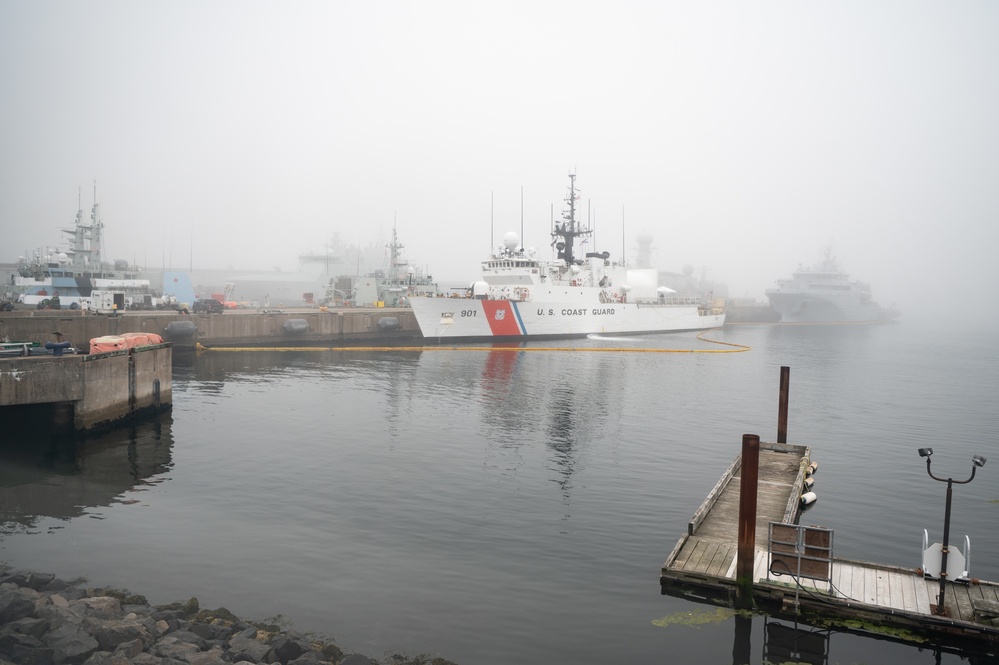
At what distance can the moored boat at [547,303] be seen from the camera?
5122 centimetres

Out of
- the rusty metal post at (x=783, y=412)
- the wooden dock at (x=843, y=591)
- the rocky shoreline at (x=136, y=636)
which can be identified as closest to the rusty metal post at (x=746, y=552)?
the wooden dock at (x=843, y=591)

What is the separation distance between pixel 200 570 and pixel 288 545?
1.48m

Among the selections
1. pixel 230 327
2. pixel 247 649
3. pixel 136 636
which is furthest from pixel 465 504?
pixel 230 327

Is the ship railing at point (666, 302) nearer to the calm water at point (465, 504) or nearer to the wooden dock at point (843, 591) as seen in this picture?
the calm water at point (465, 504)

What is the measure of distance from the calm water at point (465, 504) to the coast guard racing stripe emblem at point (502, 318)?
22635 millimetres

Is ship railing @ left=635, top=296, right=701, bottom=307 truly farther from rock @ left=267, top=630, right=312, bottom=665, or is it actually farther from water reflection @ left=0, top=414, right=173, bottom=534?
rock @ left=267, top=630, right=312, bottom=665

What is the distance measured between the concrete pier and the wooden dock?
15674 mm

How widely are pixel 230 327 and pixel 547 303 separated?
25.1 m

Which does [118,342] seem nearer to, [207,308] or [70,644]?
[70,644]

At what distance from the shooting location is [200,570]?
10.3 m

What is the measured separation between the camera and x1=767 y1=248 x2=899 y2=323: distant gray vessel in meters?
96.0

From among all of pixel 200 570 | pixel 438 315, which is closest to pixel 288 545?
pixel 200 570

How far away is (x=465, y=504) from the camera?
542 inches

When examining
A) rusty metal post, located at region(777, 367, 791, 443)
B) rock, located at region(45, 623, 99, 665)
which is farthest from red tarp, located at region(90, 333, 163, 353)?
rusty metal post, located at region(777, 367, 791, 443)
